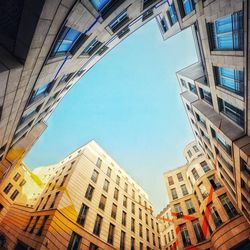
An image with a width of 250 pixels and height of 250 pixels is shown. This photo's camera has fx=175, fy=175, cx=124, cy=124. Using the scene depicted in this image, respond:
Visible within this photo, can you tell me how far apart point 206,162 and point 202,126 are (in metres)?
9.47

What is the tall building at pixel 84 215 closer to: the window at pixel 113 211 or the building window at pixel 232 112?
the window at pixel 113 211

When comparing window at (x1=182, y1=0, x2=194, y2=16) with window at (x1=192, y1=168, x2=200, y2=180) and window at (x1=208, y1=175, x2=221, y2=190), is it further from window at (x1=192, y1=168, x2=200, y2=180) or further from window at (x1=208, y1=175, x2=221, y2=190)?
window at (x1=192, y1=168, x2=200, y2=180)

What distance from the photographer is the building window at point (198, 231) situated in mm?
23475

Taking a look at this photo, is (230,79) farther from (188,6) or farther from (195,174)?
(195,174)

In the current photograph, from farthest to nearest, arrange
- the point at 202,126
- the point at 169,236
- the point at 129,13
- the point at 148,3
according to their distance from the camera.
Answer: the point at 169,236 → the point at 202,126 → the point at 148,3 → the point at 129,13

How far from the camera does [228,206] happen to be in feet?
63.9

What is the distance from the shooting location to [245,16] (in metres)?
7.72

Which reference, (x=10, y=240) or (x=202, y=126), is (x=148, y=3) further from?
(x=10, y=240)

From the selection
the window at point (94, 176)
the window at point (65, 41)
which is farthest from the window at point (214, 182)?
the window at point (65, 41)

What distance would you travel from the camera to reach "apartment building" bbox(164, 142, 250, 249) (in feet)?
56.7

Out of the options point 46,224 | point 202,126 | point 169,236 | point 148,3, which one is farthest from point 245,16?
point 169,236

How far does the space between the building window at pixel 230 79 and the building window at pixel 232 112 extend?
1726mm

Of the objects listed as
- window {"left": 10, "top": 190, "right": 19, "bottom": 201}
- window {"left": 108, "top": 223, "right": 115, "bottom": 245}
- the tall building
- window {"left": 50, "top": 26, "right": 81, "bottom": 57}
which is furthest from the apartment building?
window {"left": 10, "top": 190, "right": 19, "bottom": 201}

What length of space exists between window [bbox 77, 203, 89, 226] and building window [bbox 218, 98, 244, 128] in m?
18.4
